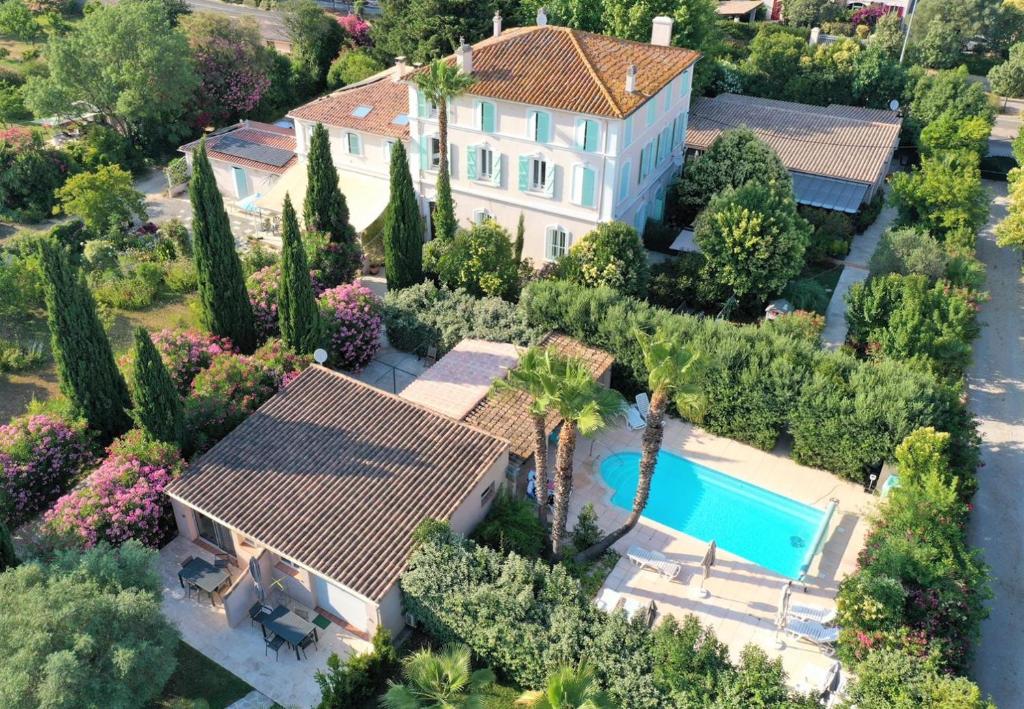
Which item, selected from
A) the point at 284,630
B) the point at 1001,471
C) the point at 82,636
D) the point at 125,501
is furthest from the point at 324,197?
the point at 1001,471

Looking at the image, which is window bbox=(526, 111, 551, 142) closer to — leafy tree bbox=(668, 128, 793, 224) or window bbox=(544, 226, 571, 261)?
window bbox=(544, 226, 571, 261)

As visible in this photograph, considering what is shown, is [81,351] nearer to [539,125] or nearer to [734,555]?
[734,555]

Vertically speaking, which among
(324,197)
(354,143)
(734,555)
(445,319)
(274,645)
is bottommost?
(734,555)

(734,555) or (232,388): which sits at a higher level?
(232,388)

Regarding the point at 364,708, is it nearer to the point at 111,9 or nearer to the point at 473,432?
the point at 473,432

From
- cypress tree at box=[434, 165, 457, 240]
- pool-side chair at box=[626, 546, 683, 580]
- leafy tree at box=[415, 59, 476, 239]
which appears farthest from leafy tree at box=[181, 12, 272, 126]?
pool-side chair at box=[626, 546, 683, 580]
